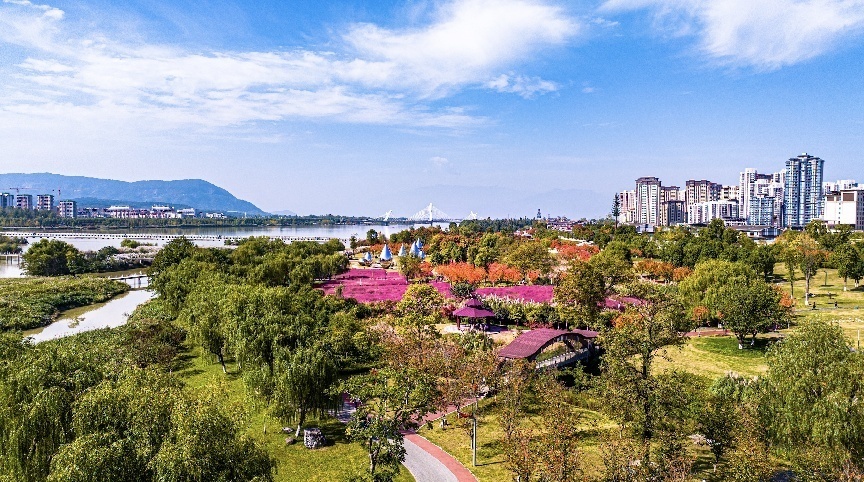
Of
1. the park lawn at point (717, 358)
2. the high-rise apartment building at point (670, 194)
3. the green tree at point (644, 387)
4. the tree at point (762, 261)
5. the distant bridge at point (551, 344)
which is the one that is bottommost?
the park lawn at point (717, 358)

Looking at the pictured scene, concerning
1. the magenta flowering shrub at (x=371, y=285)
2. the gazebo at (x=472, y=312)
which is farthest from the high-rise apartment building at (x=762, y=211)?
the gazebo at (x=472, y=312)

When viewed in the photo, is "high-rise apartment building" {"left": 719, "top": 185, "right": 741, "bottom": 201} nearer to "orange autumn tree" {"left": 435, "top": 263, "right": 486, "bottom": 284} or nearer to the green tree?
"orange autumn tree" {"left": 435, "top": 263, "right": 486, "bottom": 284}

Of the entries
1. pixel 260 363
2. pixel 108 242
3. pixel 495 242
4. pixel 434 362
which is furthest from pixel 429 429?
pixel 108 242

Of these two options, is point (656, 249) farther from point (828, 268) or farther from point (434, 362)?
point (434, 362)

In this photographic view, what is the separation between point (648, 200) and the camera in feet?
607

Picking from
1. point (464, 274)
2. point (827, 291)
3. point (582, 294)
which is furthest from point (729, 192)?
point (582, 294)

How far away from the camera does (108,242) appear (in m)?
135

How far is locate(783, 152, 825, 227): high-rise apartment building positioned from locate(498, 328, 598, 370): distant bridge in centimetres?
15733

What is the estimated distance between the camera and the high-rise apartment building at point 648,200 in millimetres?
180900

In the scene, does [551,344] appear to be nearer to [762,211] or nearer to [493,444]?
[493,444]

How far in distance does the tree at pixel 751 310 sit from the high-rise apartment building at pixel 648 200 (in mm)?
155013

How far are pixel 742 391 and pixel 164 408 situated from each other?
18.8 m

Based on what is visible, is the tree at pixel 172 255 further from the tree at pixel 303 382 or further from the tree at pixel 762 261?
the tree at pixel 762 261

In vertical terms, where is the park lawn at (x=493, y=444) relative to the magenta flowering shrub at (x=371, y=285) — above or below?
below
